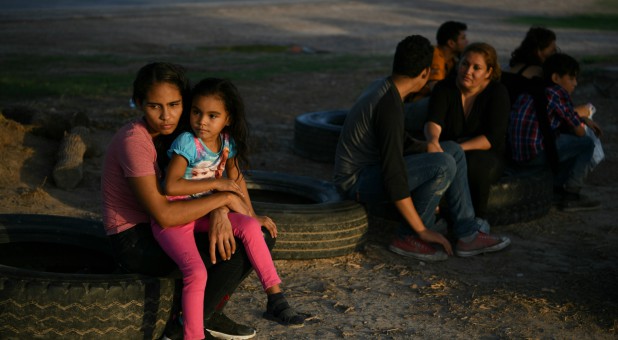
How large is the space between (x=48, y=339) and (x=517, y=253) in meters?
3.45

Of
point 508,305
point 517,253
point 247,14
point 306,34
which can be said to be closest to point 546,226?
point 517,253

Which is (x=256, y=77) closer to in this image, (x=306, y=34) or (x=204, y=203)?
(x=306, y=34)

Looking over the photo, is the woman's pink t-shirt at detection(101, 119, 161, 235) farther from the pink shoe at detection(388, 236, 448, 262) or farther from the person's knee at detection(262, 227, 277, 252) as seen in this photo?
the pink shoe at detection(388, 236, 448, 262)

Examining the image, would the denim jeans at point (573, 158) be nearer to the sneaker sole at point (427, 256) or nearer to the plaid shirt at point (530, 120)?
the plaid shirt at point (530, 120)

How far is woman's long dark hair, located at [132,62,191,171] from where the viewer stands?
4230mm

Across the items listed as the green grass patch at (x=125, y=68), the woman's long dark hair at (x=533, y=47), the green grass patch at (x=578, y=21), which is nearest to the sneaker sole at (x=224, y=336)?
the woman's long dark hair at (x=533, y=47)

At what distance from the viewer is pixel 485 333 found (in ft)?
15.5

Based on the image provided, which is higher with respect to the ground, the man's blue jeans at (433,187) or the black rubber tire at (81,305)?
the man's blue jeans at (433,187)

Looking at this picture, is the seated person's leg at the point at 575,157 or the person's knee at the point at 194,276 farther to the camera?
the seated person's leg at the point at 575,157

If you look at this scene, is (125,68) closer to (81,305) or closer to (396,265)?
(396,265)

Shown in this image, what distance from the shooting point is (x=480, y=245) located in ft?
20.2

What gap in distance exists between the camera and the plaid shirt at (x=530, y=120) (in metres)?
7.23

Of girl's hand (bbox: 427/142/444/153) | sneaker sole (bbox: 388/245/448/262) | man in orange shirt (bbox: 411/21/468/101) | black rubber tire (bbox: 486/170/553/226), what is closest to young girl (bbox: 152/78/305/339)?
sneaker sole (bbox: 388/245/448/262)

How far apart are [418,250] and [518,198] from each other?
131 cm
